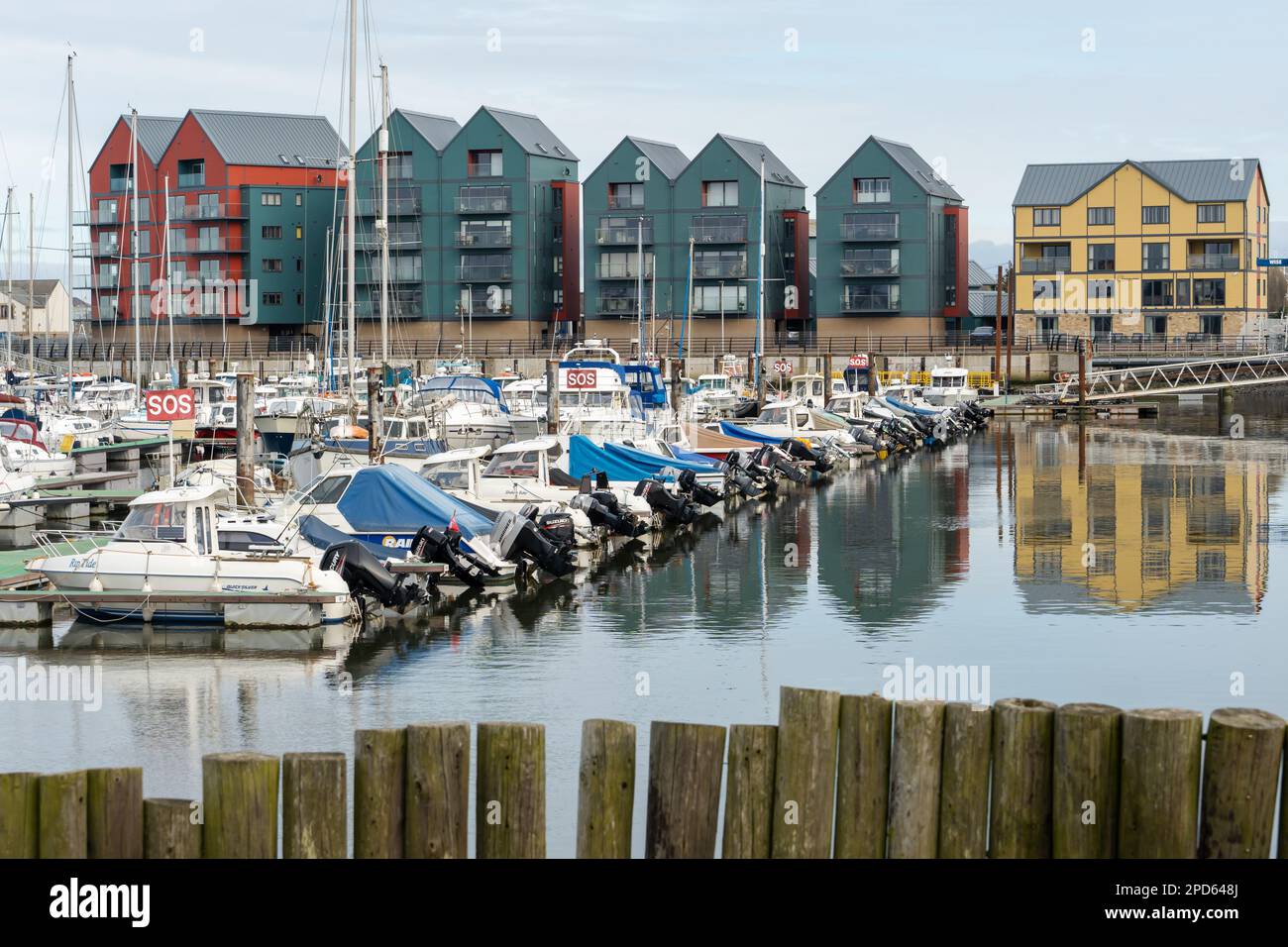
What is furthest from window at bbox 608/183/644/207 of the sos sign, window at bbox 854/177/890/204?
the sos sign

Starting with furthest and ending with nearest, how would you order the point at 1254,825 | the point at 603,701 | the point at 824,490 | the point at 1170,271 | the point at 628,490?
the point at 1170,271 < the point at 824,490 < the point at 628,490 < the point at 603,701 < the point at 1254,825

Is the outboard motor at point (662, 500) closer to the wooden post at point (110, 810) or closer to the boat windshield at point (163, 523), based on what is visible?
the boat windshield at point (163, 523)

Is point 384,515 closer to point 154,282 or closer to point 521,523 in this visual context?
point 521,523

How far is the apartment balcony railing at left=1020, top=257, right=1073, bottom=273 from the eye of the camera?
109 m

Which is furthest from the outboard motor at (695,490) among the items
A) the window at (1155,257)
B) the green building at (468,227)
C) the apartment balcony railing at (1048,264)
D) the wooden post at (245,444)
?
the window at (1155,257)

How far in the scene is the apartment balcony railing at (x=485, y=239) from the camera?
10644cm

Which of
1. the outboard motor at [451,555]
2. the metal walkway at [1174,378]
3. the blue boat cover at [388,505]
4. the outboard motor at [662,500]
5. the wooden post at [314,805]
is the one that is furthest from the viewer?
the metal walkway at [1174,378]

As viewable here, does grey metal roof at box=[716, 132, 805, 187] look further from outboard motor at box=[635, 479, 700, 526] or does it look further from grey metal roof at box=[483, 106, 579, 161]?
outboard motor at box=[635, 479, 700, 526]

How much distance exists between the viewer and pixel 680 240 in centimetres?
10581

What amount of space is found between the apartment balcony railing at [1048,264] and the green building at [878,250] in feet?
21.8

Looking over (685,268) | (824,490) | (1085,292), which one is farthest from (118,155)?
(824,490)

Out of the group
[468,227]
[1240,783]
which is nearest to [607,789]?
[1240,783]

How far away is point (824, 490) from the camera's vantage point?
48.3 m

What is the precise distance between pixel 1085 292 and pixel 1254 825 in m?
104
